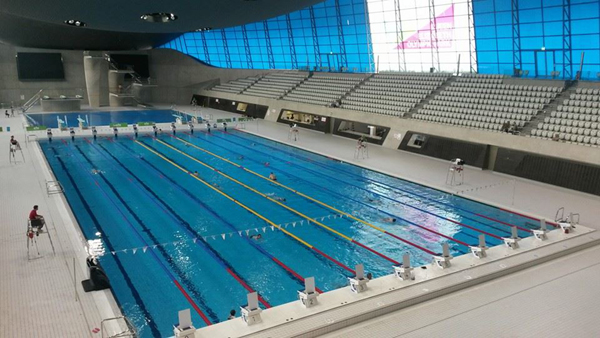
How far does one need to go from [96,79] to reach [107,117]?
6.45 m

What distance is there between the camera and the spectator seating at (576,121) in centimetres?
1581

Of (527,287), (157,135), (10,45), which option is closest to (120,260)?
(527,287)

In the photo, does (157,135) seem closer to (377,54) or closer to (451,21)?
(377,54)

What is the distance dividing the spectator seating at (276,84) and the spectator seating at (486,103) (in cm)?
1287

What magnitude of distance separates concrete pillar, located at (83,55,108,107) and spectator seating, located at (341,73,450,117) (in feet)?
69.5

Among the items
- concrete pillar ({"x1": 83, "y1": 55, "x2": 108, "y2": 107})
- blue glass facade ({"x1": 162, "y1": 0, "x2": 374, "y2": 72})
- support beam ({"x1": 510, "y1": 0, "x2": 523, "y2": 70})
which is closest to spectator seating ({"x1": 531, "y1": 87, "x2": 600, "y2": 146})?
support beam ({"x1": 510, "y1": 0, "x2": 523, "y2": 70})

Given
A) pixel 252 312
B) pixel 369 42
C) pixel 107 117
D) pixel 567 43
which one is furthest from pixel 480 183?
pixel 107 117

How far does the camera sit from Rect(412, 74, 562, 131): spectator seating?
18.9 metres

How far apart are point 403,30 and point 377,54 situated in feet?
9.80

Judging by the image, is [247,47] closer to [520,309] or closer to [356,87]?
[356,87]

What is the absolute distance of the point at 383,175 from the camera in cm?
1720

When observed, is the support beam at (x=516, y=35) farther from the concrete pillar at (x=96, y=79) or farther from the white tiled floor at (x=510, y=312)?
the concrete pillar at (x=96, y=79)

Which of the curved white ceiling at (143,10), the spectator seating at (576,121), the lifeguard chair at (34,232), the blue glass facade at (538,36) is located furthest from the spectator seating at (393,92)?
the lifeguard chair at (34,232)

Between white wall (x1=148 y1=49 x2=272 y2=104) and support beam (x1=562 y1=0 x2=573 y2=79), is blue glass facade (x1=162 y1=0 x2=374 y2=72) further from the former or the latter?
support beam (x1=562 y1=0 x2=573 y2=79)
